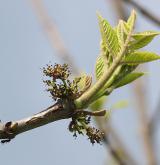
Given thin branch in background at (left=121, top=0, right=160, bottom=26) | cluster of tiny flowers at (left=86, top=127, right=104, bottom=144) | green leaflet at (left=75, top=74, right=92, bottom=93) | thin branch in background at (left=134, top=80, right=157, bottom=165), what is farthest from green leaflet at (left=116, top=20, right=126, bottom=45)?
thin branch in background at (left=134, top=80, right=157, bottom=165)

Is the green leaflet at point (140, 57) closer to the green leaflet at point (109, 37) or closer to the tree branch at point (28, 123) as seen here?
the green leaflet at point (109, 37)

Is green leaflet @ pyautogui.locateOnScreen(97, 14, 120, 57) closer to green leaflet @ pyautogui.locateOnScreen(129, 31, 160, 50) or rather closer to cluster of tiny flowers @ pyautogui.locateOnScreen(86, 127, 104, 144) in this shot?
green leaflet @ pyautogui.locateOnScreen(129, 31, 160, 50)

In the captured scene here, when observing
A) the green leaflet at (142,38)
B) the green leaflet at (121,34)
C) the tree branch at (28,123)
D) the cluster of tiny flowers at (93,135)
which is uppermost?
the green leaflet at (121,34)

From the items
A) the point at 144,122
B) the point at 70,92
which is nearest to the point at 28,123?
the point at 70,92

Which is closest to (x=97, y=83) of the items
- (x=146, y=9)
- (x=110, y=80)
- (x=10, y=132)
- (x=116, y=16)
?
(x=110, y=80)

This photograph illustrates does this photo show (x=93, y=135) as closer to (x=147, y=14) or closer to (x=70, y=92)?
(x=70, y=92)

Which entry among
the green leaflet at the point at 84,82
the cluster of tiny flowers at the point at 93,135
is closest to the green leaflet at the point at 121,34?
the green leaflet at the point at 84,82
